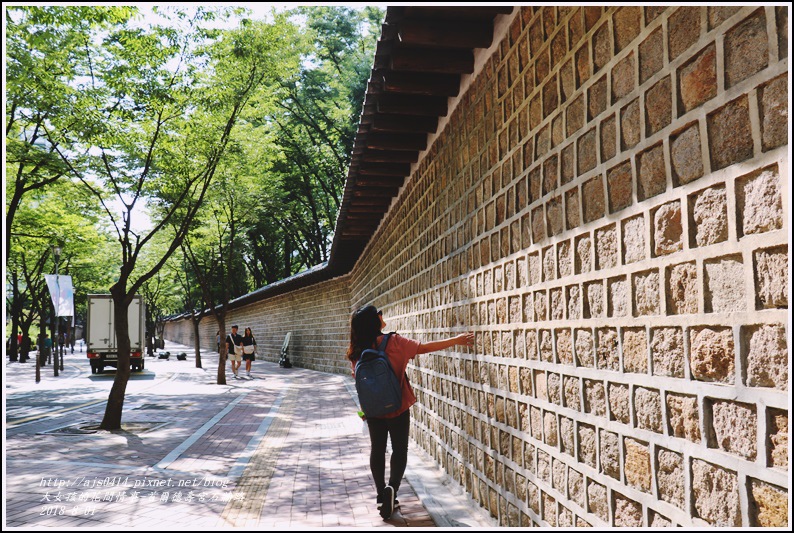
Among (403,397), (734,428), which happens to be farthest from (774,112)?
(403,397)

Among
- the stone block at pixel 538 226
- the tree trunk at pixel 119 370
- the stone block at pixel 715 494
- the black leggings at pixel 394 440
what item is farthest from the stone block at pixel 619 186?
the tree trunk at pixel 119 370

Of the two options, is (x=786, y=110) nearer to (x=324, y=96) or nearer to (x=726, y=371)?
(x=726, y=371)

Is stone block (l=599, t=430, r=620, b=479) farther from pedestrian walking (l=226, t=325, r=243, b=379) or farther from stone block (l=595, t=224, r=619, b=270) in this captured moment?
pedestrian walking (l=226, t=325, r=243, b=379)

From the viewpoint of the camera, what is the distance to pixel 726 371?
189 cm

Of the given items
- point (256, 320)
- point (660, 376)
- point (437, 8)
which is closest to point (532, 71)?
point (437, 8)

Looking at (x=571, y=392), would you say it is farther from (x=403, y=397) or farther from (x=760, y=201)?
(x=403, y=397)

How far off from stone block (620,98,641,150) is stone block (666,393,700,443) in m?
0.91

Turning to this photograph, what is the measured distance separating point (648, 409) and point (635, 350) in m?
0.21

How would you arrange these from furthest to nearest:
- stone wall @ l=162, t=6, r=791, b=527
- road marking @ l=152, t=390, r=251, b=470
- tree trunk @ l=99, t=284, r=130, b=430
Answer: tree trunk @ l=99, t=284, r=130, b=430 → road marking @ l=152, t=390, r=251, b=470 → stone wall @ l=162, t=6, r=791, b=527

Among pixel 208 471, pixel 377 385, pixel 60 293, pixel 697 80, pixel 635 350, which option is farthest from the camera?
pixel 60 293

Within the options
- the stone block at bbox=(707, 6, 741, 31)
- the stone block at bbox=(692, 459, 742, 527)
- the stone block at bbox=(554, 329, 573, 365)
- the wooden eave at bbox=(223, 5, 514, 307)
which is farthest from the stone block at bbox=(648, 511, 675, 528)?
the wooden eave at bbox=(223, 5, 514, 307)

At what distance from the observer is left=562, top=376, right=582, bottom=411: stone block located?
9.55 feet

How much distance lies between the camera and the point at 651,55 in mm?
2301

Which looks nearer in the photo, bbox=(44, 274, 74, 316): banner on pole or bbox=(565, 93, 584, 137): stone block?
bbox=(565, 93, 584, 137): stone block
